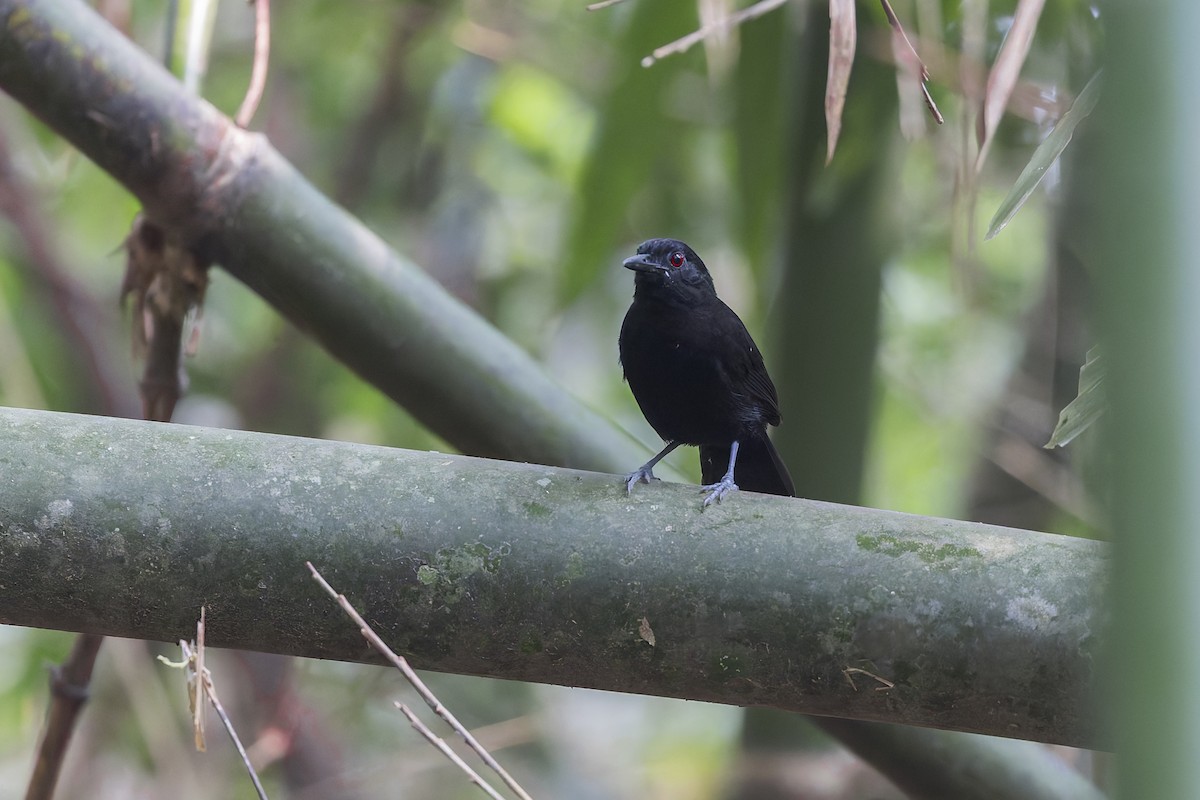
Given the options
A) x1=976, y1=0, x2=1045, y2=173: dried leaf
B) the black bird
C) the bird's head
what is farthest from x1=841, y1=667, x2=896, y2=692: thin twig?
the bird's head

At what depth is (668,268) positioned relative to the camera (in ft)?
9.07

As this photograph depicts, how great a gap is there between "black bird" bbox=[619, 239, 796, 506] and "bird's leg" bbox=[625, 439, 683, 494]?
12 millimetres

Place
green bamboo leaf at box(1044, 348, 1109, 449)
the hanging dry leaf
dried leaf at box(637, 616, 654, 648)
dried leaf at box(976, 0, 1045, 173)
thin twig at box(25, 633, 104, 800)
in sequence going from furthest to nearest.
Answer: the hanging dry leaf < thin twig at box(25, 633, 104, 800) < dried leaf at box(637, 616, 654, 648) < dried leaf at box(976, 0, 1045, 173) < green bamboo leaf at box(1044, 348, 1109, 449)

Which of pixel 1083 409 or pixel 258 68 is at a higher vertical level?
pixel 258 68

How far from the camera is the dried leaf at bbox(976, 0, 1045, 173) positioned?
1.22 meters

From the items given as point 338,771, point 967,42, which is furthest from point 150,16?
point 967,42

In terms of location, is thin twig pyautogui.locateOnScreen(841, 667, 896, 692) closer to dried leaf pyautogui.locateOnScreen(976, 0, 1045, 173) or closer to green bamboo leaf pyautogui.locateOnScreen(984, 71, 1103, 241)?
green bamboo leaf pyautogui.locateOnScreen(984, 71, 1103, 241)

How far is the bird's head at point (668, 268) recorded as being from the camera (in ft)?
8.98

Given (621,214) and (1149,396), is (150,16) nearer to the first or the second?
(621,214)

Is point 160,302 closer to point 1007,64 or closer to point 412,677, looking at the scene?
point 412,677

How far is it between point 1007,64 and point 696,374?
138 cm

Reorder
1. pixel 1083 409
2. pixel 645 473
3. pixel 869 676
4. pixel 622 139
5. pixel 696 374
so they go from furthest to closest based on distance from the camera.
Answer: pixel 622 139
pixel 696 374
pixel 645 473
pixel 869 676
pixel 1083 409

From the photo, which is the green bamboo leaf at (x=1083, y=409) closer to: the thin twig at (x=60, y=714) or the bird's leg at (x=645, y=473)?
the bird's leg at (x=645, y=473)

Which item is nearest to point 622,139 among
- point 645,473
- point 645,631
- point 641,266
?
point 641,266
